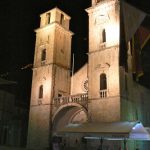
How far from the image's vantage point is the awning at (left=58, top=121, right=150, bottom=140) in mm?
20159

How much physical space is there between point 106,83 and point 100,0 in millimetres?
8837

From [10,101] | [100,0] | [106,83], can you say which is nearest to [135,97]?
[106,83]

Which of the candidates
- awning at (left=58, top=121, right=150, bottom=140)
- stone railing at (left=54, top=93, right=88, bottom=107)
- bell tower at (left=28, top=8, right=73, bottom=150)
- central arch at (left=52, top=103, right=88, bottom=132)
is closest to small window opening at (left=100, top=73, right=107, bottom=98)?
stone railing at (left=54, top=93, right=88, bottom=107)

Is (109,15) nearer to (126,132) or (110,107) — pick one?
(110,107)

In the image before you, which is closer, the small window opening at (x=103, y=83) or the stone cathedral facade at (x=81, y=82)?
the stone cathedral facade at (x=81, y=82)

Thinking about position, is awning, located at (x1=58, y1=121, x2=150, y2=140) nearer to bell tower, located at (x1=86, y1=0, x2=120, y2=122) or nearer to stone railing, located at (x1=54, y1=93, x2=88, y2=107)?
bell tower, located at (x1=86, y1=0, x2=120, y2=122)

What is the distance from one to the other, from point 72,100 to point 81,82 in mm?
4180

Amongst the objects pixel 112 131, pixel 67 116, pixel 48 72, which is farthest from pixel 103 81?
pixel 48 72

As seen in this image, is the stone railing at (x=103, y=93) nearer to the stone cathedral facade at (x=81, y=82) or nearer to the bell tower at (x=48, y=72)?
the stone cathedral facade at (x=81, y=82)

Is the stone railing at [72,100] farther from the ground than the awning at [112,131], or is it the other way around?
the stone railing at [72,100]

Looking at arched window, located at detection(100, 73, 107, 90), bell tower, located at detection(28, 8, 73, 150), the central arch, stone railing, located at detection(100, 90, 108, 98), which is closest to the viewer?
stone railing, located at detection(100, 90, 108, 98)

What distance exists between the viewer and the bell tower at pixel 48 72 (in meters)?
31.6

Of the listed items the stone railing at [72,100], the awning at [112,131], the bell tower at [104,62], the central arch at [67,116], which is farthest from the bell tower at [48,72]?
the awning at [112,131]

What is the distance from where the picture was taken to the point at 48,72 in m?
32.8
